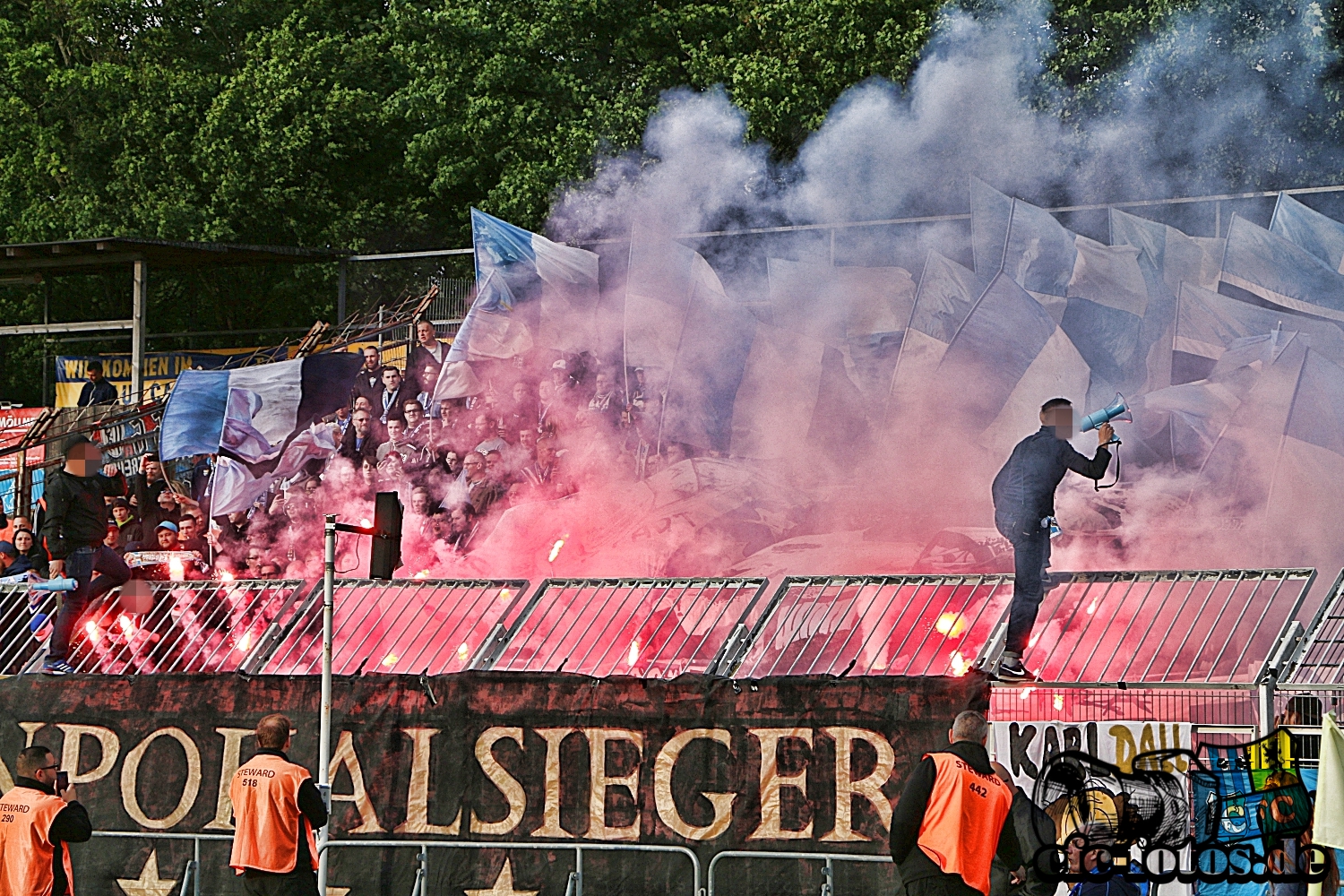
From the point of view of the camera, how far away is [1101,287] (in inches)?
619

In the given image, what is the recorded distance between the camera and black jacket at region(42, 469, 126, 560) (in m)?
12.3

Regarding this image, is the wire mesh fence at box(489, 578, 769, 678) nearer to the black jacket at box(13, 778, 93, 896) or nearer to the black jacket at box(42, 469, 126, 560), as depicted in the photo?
the black jacket at box(13, 778, 93, 896)

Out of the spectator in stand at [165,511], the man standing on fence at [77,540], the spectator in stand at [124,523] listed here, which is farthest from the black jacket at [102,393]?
the man standing on fence at [77,540]

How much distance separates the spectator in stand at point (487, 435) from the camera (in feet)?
51.6

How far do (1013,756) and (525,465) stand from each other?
7.44 meters

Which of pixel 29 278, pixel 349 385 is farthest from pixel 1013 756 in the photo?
pixel 29 278

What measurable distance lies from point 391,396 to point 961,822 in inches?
409

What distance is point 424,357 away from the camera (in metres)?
16.7

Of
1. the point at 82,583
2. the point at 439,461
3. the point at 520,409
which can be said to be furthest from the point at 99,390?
the point at 82,583

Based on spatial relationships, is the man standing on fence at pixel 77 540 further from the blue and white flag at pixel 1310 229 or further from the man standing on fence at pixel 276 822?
the blue and white flag at pixel 1310 229

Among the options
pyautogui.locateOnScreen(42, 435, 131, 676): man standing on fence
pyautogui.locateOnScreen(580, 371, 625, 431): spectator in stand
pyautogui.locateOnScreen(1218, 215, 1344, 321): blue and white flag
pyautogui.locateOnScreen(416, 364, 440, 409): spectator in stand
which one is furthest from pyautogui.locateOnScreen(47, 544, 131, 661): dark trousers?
pyautogui.locateOnScreen(1218, 215, 1344, 321): blue and white flag

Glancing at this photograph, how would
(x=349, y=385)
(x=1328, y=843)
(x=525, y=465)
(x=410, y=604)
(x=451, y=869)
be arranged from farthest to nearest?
(x=349, y=385)
(x=525, y=465)
(x=410, y=604)
(x=451, y=869)
(x=1328, y=843)

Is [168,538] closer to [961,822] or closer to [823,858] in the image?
[823,858]

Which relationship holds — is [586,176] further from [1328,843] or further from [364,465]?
[1328,843]
